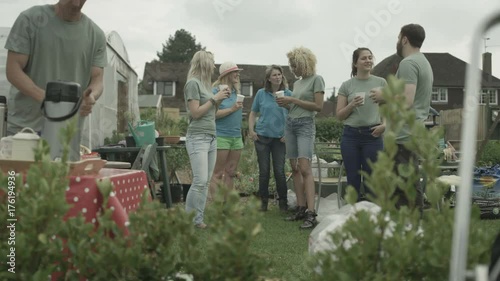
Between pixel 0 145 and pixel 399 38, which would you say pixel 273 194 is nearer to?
pixel 399 38

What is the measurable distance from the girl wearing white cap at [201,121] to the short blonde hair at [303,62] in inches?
34.2

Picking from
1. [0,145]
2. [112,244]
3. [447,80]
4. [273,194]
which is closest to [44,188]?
[112,244]

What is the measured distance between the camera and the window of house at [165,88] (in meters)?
46.9

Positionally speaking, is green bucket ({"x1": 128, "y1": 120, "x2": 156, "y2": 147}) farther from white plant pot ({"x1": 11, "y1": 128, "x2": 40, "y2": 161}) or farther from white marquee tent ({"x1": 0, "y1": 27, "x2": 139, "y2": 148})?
white plant pot ({"x1": 11, "y1": 128, "x2": 40, "y2": 161})

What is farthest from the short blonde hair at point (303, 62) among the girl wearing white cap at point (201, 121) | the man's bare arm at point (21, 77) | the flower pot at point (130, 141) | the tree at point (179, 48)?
the tree at point (179, 48)

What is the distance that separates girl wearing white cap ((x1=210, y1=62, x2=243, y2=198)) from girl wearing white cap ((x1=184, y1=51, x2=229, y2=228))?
56 cm

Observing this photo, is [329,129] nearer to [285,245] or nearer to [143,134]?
[143,134]

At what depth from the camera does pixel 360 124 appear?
16.2 feet

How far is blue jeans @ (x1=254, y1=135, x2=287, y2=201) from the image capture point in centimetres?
646

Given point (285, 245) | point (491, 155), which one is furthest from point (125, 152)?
point (491, 155)

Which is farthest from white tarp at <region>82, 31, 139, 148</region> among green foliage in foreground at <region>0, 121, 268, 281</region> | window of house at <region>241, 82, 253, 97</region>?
window of house at <region>241, 82, 253, 97</region>

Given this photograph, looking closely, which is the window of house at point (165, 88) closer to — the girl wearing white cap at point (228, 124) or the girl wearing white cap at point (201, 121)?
the girl wearing white cap at point (228, 124)

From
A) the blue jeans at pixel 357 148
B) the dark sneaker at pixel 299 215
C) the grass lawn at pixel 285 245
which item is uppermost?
the blue jeans at pixel 357 148

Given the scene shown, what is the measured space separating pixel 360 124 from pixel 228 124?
1.54 metres
